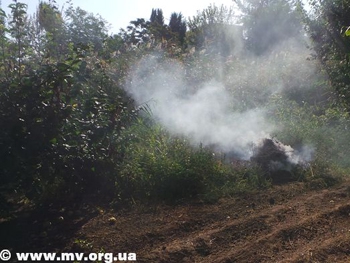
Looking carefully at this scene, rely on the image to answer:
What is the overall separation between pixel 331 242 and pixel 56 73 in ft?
10.9

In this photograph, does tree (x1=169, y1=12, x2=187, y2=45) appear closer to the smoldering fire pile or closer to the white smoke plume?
the white smoke plume

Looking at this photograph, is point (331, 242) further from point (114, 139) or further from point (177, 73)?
point (177, 73)

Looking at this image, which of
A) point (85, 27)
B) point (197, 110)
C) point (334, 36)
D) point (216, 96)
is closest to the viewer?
point (197, 110)

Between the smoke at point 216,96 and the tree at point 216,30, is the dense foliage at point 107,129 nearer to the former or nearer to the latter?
the smoke at point 216,96

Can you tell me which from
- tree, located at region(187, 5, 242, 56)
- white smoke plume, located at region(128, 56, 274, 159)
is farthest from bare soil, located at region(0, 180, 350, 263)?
tree, located at region(187, 5, 242, 56)

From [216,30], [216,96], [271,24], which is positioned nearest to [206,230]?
[216,96]

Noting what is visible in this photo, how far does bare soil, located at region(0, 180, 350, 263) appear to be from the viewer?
362 cm

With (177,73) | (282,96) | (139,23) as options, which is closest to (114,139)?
(177,73)

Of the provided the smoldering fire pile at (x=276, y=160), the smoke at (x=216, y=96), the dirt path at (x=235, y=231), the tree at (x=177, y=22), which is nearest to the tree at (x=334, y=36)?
the smoke at (x=216, y=96)

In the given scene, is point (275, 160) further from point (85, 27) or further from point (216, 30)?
point (216, 30)

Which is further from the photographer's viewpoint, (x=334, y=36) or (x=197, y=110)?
(x=334, y=36)

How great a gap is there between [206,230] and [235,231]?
11.9 inches

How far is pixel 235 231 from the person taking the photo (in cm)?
401

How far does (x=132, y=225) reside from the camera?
4.22 meters
